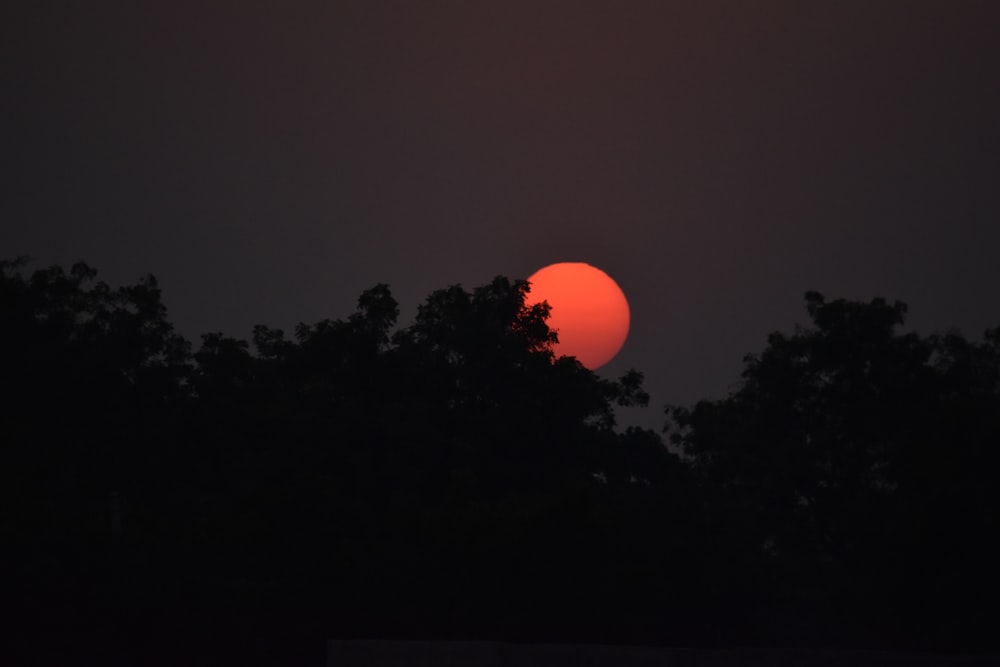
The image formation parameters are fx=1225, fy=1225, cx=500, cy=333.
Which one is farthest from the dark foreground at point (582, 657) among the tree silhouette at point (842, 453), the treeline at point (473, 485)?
the tree silhouette at point (842, 453)

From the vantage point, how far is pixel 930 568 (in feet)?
99.0

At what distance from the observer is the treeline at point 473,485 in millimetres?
21844

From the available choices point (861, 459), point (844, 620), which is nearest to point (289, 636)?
point (844, 620)

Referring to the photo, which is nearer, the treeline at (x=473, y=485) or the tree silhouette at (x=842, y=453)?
the treeline at (x=473, y=485)

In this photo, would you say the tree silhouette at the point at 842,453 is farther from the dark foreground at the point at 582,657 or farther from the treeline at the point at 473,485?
the dark foreground at the point at 582,657

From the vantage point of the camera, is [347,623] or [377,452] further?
[377,452]

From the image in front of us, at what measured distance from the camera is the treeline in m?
21.8

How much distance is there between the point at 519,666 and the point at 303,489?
10.2m

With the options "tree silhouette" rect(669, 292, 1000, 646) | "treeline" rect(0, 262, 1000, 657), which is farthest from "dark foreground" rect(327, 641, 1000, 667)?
"tree silhouette" rect(669, 292, 1000, 646)

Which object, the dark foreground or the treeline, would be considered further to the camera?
the treeline

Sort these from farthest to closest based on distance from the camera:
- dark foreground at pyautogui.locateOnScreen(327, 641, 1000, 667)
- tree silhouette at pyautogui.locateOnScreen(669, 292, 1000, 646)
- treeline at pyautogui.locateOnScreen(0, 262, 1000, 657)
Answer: tree silhouette at pyautogui.locateOnScreen(669, 292, 1000, 646) < treeline at pyautogui.locateOnScreen(0, 262, 1000, 657) < dark foreground at pyautogui.locateOnScreen(327, 641, 1000, 667)

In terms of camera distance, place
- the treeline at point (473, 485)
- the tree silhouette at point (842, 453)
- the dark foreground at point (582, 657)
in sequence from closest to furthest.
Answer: the dark foreground at point (582, 657)
the treeline at point (473, 485)
the tree silhouette at point (842, 453)

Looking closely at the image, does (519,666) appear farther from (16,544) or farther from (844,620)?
(844,620)

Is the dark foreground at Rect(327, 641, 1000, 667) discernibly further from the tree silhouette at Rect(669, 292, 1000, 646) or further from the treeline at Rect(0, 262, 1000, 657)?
the tree silhouette at Rect(669, 292, 1000, 646)
